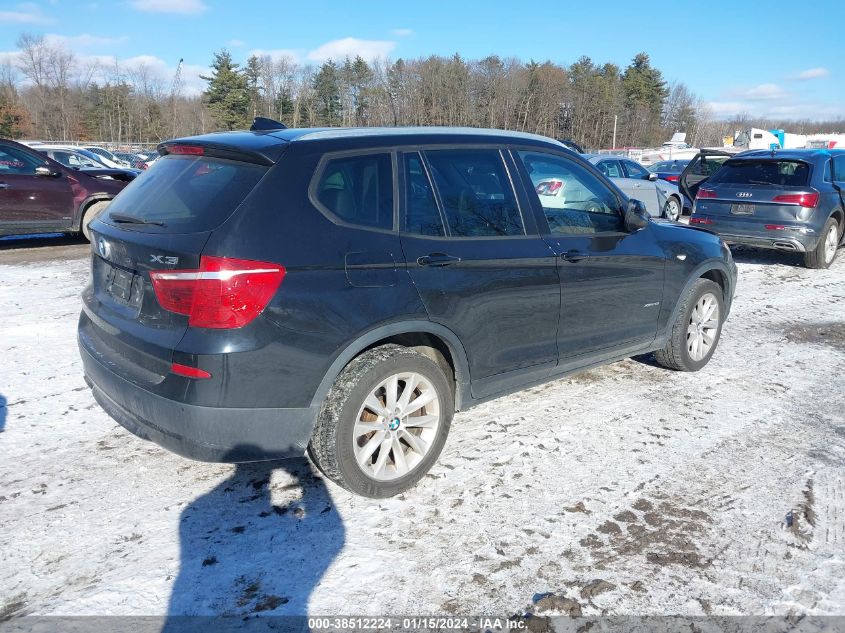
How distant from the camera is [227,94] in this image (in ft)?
204

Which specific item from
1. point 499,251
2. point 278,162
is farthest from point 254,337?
point 499,251

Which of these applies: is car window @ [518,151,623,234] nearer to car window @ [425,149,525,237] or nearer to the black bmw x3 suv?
the black bmw x3 suv

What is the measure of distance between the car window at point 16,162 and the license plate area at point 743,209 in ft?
34.3

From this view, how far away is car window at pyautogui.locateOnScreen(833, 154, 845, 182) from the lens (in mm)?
10086

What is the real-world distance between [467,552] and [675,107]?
4112 inches

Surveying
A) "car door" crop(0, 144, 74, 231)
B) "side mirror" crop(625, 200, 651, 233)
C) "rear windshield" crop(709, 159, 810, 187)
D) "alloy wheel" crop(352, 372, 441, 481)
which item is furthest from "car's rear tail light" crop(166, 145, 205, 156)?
"rear windshield" crop(709, 159, 810, 187)

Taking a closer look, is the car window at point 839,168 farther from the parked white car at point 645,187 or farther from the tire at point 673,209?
the tire at point 673,209

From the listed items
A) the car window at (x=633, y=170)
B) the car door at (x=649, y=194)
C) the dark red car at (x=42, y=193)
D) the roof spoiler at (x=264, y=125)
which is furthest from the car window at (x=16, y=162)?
the car window at (x=633, y=170)

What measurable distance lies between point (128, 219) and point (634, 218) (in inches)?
123

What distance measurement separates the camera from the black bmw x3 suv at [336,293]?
2.86 meters

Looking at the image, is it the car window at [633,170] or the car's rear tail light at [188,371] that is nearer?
the car's rear tail light at [188,371]

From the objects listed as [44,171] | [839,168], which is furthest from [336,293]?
[839,168]

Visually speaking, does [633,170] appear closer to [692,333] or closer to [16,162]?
[692,333]

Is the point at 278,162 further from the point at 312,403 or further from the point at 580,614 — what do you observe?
the point at 580,614
